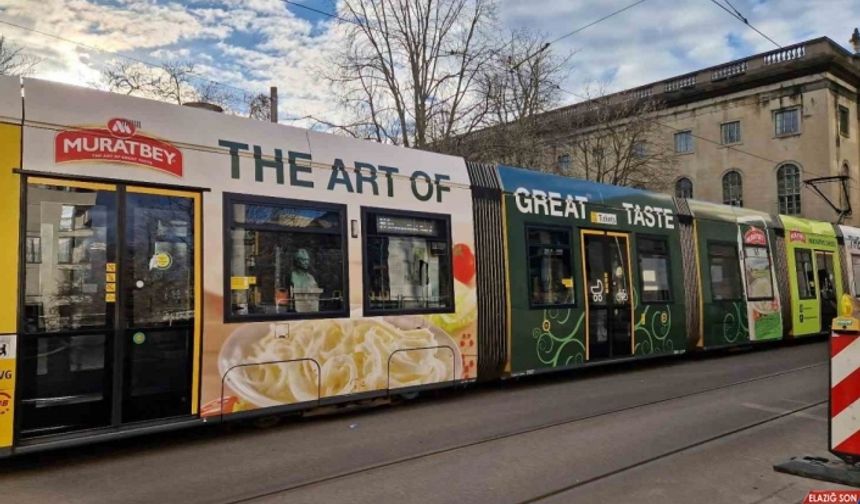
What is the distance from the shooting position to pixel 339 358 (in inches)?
289

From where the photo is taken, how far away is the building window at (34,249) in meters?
5.52

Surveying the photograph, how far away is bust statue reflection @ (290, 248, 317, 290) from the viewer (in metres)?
7.16

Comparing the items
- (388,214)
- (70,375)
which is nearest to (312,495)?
(70,375)

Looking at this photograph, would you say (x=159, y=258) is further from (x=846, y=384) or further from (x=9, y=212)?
(x=846, y=384)

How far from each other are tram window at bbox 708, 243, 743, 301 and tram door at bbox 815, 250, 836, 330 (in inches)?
176

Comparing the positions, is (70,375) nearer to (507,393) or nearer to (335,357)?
(335,357)

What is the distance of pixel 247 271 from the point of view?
22.3 ft

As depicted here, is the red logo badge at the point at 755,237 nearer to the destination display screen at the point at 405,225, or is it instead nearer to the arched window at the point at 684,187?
the destination display screen at the point at 405,225

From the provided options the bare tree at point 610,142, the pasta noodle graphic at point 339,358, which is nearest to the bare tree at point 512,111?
the bare tree at point 610,142

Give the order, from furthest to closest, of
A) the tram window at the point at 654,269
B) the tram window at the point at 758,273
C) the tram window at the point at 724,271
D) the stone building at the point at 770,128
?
the stone building at the point at 770,128
the tram window at the point at 758,273
the tram window at the point at 724,271
the tram window at the point at 654,269

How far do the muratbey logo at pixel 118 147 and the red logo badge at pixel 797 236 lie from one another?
1488cm

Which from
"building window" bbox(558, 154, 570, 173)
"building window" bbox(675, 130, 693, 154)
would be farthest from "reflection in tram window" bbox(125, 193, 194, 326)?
"building window" bbox(675, 130, 693, 154)

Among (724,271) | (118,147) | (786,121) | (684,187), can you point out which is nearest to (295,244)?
(118,147)

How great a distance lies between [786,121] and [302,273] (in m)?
41.7
